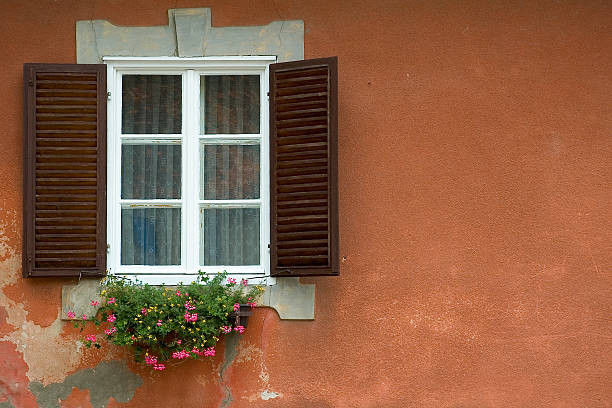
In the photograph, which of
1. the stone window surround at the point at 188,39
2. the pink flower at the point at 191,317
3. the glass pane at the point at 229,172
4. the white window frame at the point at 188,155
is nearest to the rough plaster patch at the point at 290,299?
the white window frame at the point at 188,155

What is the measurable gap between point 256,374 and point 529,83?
96.0 inches

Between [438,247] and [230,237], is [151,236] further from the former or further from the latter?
[438,247]

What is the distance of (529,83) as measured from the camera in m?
5.48

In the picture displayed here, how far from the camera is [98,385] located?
17.8 feet

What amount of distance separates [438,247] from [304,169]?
946 mm

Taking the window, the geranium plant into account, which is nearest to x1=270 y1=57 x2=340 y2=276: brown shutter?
the window

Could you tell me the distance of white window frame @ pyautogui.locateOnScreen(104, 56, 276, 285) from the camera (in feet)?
18.2

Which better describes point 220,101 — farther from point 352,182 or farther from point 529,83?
point 529,83

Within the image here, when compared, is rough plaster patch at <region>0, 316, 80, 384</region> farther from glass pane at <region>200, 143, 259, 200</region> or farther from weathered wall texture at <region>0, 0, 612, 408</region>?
glass pane at <region>200, 143, 259, 200</region>

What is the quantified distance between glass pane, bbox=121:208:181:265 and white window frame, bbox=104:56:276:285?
0.14ft

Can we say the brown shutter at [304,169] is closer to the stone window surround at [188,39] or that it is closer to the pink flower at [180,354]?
the stone window surround at [188,39]

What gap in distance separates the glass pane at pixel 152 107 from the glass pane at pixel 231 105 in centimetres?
17

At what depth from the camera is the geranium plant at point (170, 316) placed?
5160 millimetres

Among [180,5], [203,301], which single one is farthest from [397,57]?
[203,301]
